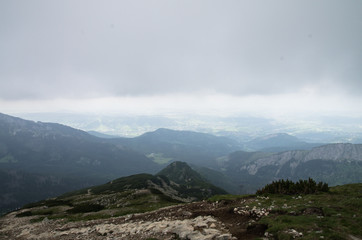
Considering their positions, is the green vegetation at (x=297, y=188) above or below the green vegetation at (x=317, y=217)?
below

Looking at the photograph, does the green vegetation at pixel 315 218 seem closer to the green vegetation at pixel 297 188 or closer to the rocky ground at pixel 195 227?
the rocky ground at pixel 195 227

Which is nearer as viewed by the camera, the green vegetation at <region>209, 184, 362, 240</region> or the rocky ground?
the green vegetation at <region>209, 184, 362, 240</region>

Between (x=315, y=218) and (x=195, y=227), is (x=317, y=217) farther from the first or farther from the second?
(x=195, y=227)

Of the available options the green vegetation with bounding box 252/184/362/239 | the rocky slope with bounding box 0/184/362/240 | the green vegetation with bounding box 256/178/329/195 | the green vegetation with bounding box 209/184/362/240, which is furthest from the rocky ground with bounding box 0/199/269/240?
the green vegetation with bounding box 256/178/329/195

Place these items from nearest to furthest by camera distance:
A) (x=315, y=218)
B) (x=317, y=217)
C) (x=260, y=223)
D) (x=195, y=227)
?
(x=315, y=218) → (x=317, y=217) → (x=260, y=223) → (x=195, y=227)

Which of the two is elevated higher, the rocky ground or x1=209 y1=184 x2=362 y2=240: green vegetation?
x1=209 y1=184 x2=362 y2=240: green vegetation

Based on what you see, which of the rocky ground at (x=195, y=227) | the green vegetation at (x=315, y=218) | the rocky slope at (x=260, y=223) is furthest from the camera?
the rocky ground at (x=195, y=227)

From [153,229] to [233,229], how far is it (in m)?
8.15

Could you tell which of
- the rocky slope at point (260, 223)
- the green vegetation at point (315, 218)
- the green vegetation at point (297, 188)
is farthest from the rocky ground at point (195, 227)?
the green vegetation at point (297, 188)

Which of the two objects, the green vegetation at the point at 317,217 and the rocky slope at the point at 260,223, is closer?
the green vegetation at the point at 317,217

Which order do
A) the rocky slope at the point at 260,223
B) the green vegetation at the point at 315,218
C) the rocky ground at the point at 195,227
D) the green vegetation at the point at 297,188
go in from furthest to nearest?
the green vegetation at the point at 297,188, the rocky ground at the point at 195,227, the rocky slope at the point at 260,223, the green vegetation at the point at 315,218

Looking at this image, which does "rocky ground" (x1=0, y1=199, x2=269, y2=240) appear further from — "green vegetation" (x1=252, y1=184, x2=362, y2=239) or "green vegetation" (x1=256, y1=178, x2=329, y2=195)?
"green vegetation" (x1=256, y1=178, x2=329, y2=195)

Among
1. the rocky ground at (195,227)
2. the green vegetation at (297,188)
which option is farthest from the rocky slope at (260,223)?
the green vegetation at (297,188)

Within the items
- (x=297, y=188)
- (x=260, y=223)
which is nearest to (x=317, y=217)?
(x=260, y=223)
